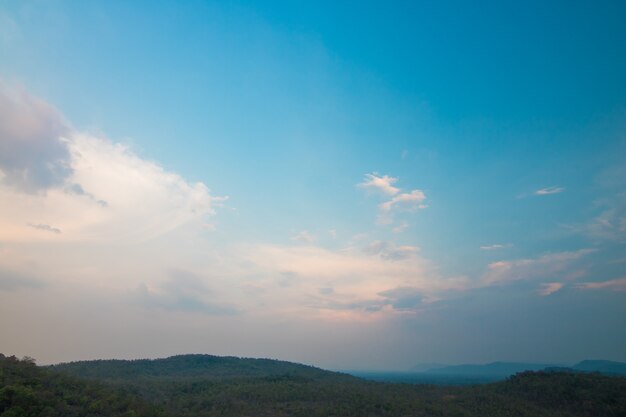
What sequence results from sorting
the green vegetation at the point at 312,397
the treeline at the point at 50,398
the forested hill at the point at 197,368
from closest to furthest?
the treeline at the point at 50,398
the green vegetation at the point at 312,397
the forested hill at the point at 197,368

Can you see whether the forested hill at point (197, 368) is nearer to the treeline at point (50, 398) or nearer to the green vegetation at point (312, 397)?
the green vegetation at point (312, 397)

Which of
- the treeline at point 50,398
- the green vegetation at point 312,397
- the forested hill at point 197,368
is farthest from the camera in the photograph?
the forested hill at point 197,368

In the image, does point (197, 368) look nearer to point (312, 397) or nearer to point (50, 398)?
point (312, 397)

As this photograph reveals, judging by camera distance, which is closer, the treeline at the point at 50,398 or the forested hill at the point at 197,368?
the treeline at the point at 50,398

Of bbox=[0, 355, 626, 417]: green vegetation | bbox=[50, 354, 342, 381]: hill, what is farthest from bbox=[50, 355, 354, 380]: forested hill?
bbox=[0, 355, 626, 417]: green vegetation

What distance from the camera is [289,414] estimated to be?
132 ft

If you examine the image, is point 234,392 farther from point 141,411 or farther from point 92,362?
point 92,362

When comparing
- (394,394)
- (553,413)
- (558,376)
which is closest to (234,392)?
(394,394)

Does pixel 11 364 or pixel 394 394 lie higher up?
pixel 11 364

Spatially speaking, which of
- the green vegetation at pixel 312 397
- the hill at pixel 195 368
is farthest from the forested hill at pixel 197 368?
the green vegetation at pixel 312 397

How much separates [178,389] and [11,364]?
27.8 metres

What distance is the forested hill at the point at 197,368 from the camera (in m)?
75.1

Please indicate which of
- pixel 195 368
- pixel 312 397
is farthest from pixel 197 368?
pixel 312 397

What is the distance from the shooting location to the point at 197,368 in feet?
330
